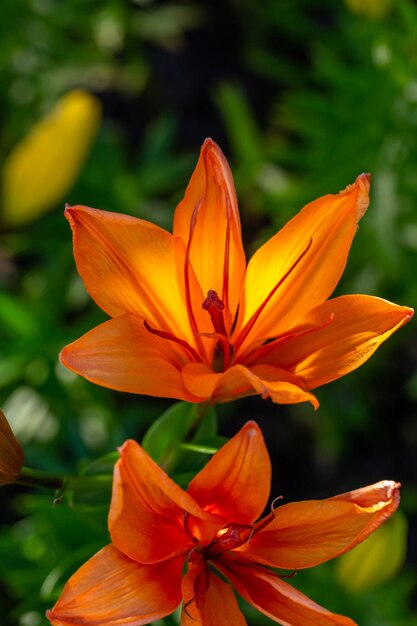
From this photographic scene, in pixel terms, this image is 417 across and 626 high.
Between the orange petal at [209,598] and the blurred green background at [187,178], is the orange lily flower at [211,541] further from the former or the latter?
the blurred green background at [187,178]

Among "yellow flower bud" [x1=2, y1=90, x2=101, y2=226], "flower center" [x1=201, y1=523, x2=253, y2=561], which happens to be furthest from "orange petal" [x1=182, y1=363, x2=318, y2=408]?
"yellow flower bud" [x1=2, y1=90, x2=101, y2=226]

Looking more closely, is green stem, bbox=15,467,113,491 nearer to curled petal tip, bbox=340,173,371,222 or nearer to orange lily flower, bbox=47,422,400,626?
orange lily flower, bbox=47,422,400,626

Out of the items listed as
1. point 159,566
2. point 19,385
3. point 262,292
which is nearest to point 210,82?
point 19,385

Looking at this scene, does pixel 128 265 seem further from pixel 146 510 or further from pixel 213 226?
pixel 146 510

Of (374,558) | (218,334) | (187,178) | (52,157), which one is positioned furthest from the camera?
(187,178)

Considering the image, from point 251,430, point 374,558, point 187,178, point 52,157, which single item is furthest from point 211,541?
point 187,178

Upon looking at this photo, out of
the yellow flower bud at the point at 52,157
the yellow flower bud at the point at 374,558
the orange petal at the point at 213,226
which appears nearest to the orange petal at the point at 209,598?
the orange petal at the point at 213,226

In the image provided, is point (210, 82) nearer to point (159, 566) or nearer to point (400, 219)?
point (400, 219)
